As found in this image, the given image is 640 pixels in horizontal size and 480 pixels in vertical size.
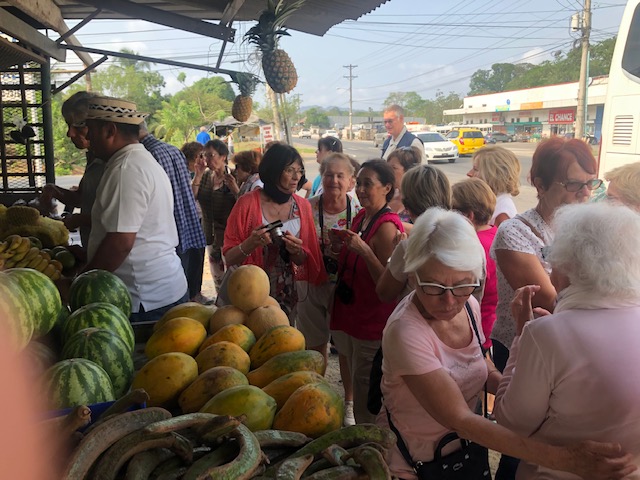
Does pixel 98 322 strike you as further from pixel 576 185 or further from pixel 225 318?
pixel 576 185

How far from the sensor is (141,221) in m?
2.93

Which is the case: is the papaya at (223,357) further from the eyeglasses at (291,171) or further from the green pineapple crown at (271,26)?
the green pineapple crown at (271,26)

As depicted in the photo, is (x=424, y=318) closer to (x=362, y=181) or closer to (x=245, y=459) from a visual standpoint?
(x=245, y=459)

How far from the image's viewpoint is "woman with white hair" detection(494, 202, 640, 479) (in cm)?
167

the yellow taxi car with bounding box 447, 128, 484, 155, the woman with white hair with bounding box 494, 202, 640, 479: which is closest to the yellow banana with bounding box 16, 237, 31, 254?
the woman with white hair with bounding box 494, 202, 640, 479

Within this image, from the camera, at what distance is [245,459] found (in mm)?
1293

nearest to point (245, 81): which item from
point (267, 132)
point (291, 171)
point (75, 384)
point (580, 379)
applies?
point (291, 171)

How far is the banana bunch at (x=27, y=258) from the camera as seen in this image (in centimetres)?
335

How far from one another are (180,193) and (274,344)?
120 inches

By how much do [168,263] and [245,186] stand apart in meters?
2.72

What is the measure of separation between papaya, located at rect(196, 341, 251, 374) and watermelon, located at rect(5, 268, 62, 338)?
588 mm

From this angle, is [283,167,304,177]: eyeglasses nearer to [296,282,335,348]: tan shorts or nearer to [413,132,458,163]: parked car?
[296,282,335,348]: tan shorts

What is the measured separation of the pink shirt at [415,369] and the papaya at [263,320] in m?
0.54

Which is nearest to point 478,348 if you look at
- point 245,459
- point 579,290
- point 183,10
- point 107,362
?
point 579,290
